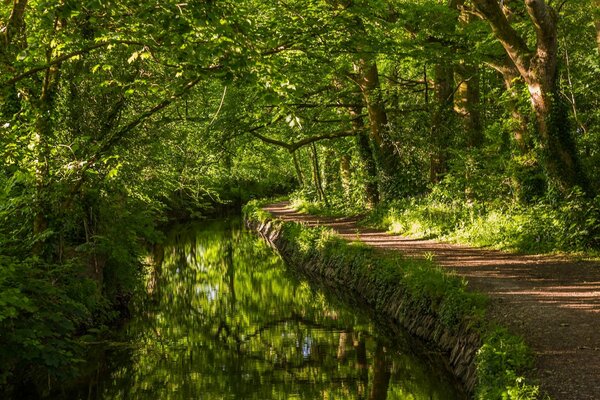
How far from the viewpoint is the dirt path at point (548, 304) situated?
6.86 m

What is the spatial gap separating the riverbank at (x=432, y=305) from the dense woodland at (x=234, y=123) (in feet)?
10.8

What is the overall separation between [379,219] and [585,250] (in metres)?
10.9

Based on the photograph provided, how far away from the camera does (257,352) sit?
1169 cm

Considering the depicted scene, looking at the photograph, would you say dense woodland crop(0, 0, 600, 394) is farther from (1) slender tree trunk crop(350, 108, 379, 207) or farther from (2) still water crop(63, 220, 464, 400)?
(2) still water crop(63, 220, 464, 400)

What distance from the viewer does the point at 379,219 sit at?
24125 millimetres

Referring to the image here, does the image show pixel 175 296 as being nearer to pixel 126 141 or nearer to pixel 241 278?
pixel 241 278

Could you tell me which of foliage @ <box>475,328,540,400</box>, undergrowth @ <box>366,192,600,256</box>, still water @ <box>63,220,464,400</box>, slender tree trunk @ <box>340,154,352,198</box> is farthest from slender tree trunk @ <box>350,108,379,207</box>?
foliage @ <box>475,328,540,400</box>

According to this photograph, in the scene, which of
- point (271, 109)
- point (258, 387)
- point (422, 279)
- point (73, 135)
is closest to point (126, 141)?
point (73, 135)

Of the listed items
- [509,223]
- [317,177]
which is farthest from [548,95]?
[317,177]

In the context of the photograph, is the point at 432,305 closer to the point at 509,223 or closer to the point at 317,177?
the point at 509,223

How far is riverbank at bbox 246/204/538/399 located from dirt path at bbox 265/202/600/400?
0.33 meters

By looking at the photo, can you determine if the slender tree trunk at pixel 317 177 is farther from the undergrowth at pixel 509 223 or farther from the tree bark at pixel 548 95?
the tree bark at pixel 548 95

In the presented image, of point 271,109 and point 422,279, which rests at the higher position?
point 271,109

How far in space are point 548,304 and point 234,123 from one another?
15.0 metres
